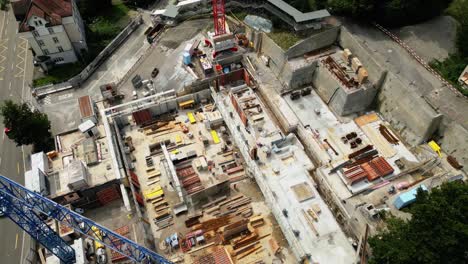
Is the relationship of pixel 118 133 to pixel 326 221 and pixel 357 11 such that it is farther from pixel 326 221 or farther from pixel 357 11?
pixel 357 11

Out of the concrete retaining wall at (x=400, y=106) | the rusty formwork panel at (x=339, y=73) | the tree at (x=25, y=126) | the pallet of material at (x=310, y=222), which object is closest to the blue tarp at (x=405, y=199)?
the pallet of material at (x=310, y=222)

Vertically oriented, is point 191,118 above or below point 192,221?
above

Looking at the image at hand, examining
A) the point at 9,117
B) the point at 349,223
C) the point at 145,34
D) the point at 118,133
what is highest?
the point at 145,34

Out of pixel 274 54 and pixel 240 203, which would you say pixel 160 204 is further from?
pixel 274 54

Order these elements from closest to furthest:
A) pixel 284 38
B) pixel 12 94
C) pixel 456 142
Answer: pixel 456 142
pixel 284 38
pixel 12 94

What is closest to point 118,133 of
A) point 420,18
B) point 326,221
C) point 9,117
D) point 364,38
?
point 9,117

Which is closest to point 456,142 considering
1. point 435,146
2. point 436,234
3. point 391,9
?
point 435,146

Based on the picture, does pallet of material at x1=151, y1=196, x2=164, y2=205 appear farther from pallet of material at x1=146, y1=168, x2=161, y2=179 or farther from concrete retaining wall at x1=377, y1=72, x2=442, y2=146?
concrete retaining wall at x1=377, y1=72, x2=442, y2=146
